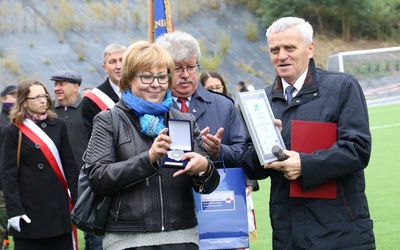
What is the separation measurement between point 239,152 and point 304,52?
1035mm

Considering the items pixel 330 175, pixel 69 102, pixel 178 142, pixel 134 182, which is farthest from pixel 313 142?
pixel 69 102

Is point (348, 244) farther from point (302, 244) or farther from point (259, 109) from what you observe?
point (259, 109)

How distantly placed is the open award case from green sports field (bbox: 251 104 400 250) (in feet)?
17.2

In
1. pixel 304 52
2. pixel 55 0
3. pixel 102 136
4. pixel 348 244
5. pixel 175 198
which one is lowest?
pixel 348 244

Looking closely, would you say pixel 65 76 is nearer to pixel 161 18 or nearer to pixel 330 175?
pixel 161 18

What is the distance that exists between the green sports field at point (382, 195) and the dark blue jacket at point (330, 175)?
15.1 ft

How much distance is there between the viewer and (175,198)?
4359 mm

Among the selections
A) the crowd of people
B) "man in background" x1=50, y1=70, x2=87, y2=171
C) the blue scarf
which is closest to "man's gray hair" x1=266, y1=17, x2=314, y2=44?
the crowd of people

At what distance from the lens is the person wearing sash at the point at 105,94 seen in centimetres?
691

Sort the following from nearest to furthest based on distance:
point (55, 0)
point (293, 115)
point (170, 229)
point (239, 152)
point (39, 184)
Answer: point (170, 229) → point (293, 115) → point (239, 152) → point (39, 184) → point (55, 0)

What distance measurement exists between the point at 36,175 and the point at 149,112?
10.9 ft

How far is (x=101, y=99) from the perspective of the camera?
6957 mm

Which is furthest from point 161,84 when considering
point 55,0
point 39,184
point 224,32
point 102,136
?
point 224,32

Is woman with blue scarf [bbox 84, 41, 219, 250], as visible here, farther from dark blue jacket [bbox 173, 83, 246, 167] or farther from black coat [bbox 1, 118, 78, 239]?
black coat [bbox 1, 118, 78, 239]
